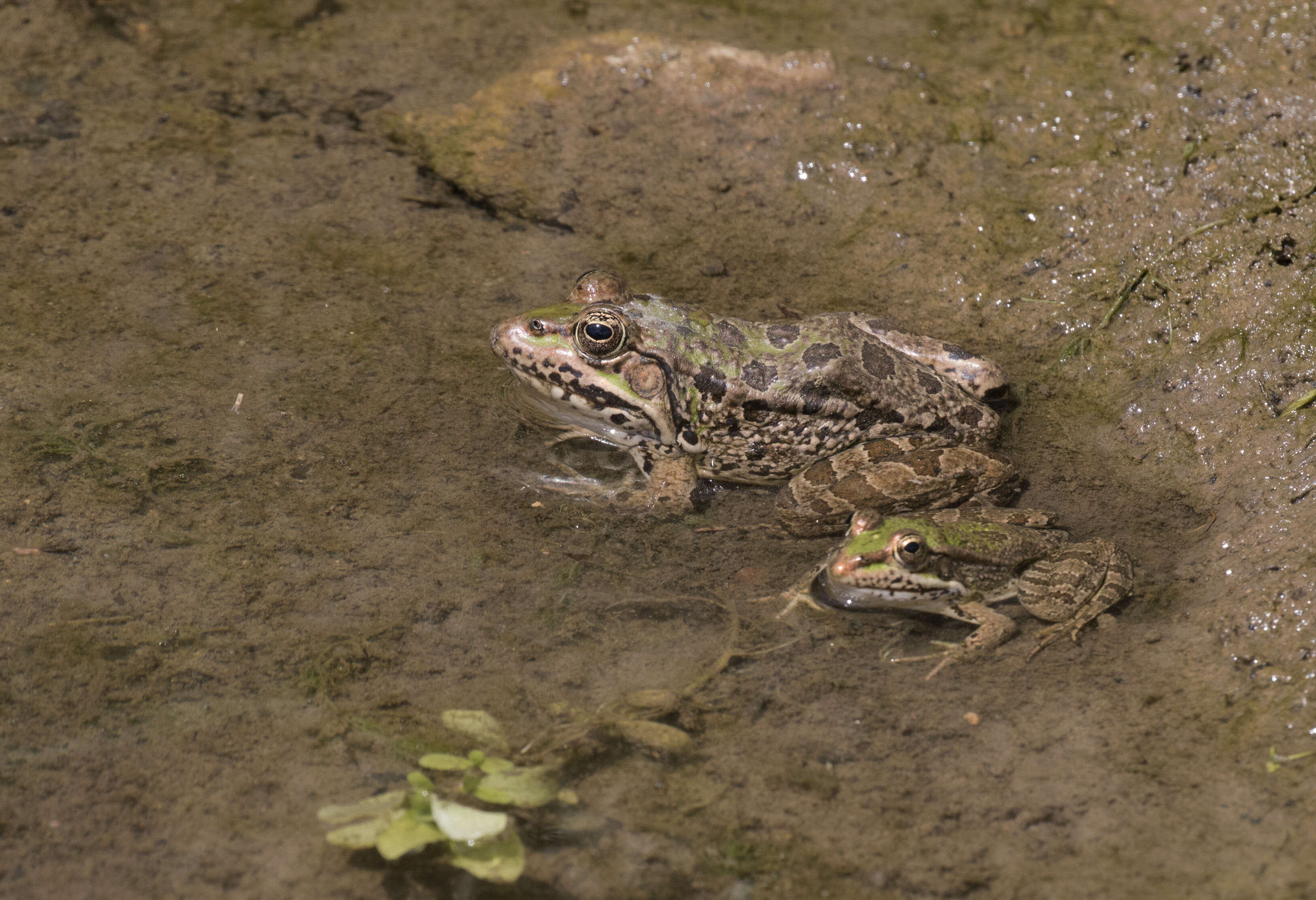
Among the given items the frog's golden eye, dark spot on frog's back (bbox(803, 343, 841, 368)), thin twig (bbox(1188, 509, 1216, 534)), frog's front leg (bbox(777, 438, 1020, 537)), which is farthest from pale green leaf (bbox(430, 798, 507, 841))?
thin twig (bbox(1188, 509, 1216, 534))

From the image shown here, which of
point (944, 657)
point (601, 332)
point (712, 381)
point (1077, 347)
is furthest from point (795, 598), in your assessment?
point (1077, 347)

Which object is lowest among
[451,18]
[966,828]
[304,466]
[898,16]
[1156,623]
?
[304,466]

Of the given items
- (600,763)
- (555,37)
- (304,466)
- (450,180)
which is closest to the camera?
(600,763)

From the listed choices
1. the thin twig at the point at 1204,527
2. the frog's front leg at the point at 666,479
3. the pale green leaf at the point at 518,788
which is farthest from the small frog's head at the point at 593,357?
the thin twig at the point at 1204,527

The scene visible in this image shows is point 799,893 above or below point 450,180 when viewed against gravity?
below

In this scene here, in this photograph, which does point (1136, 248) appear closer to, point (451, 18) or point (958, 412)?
point (958, 412)

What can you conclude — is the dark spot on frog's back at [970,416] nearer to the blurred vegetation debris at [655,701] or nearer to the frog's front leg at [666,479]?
the frog's front leg at [666,479]

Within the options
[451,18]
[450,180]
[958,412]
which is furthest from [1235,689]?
[451,18]
